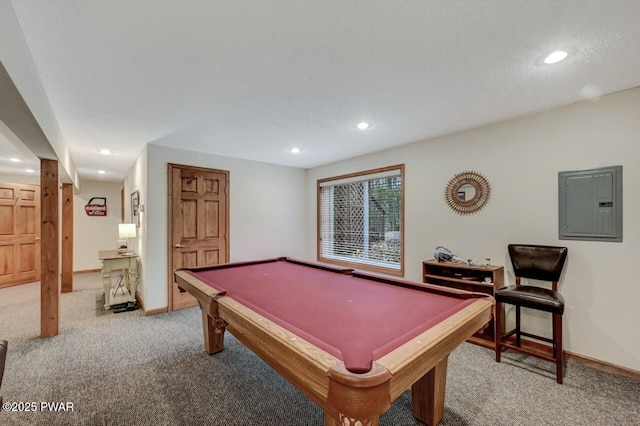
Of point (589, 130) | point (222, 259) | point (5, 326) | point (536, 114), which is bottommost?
point (5, 326)

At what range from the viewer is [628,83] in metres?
2.12

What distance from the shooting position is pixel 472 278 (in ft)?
9.43

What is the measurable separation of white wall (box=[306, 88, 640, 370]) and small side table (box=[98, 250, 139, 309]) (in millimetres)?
4203

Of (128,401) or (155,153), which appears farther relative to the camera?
(155,153)

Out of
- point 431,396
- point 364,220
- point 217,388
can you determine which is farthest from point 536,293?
point 217,388

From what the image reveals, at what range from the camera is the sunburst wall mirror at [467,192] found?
120 inches

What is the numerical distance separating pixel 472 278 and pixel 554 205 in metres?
1.03

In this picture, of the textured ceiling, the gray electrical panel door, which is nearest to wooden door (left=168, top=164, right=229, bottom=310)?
the textured ceiling

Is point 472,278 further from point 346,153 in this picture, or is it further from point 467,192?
point 346,153

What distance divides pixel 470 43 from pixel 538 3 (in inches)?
13.4

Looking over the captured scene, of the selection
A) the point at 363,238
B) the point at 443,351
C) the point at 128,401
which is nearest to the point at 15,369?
the point at 128,401

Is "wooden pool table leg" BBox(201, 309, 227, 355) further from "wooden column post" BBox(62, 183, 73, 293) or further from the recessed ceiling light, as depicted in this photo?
"wooden column post" BBox(62, 183, 73, 293)

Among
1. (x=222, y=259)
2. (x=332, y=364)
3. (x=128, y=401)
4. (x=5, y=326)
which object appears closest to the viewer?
(x=332, y=364)

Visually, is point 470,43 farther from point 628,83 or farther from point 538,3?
point 628,83
